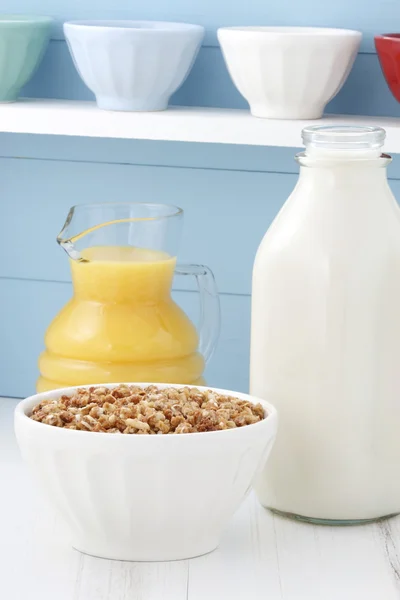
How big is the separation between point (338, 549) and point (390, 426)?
0.11 m

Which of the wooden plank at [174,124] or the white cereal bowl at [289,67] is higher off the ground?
the white cereal bowl at [289,67]

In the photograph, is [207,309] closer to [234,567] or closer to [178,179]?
[178,179]

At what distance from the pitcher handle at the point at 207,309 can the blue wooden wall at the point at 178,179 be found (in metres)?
0.12

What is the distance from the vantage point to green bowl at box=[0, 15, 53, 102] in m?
1.15

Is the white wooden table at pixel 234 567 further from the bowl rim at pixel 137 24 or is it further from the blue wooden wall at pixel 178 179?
the bowl rim at pixel 137 24

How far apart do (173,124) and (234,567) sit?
0.45 meters

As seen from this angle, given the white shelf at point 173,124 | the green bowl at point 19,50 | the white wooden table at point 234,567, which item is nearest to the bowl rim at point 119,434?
the white wooden table at point 234,567

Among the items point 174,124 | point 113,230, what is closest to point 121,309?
point 113,230

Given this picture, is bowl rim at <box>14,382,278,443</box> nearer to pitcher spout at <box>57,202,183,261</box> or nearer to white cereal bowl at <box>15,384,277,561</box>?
white cereal bowl at <box>15,384,277,561</box>

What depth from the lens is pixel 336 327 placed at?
3.06 feet

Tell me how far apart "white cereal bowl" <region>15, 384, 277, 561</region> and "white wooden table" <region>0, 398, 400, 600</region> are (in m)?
0.02

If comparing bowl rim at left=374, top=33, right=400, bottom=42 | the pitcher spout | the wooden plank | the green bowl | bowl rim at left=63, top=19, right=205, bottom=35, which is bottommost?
the pitcher spout

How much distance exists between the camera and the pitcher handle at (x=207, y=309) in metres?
1.18

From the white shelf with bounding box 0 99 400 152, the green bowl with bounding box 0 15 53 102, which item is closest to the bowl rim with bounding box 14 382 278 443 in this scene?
the white shelf with bounding box 0 99 400 152
